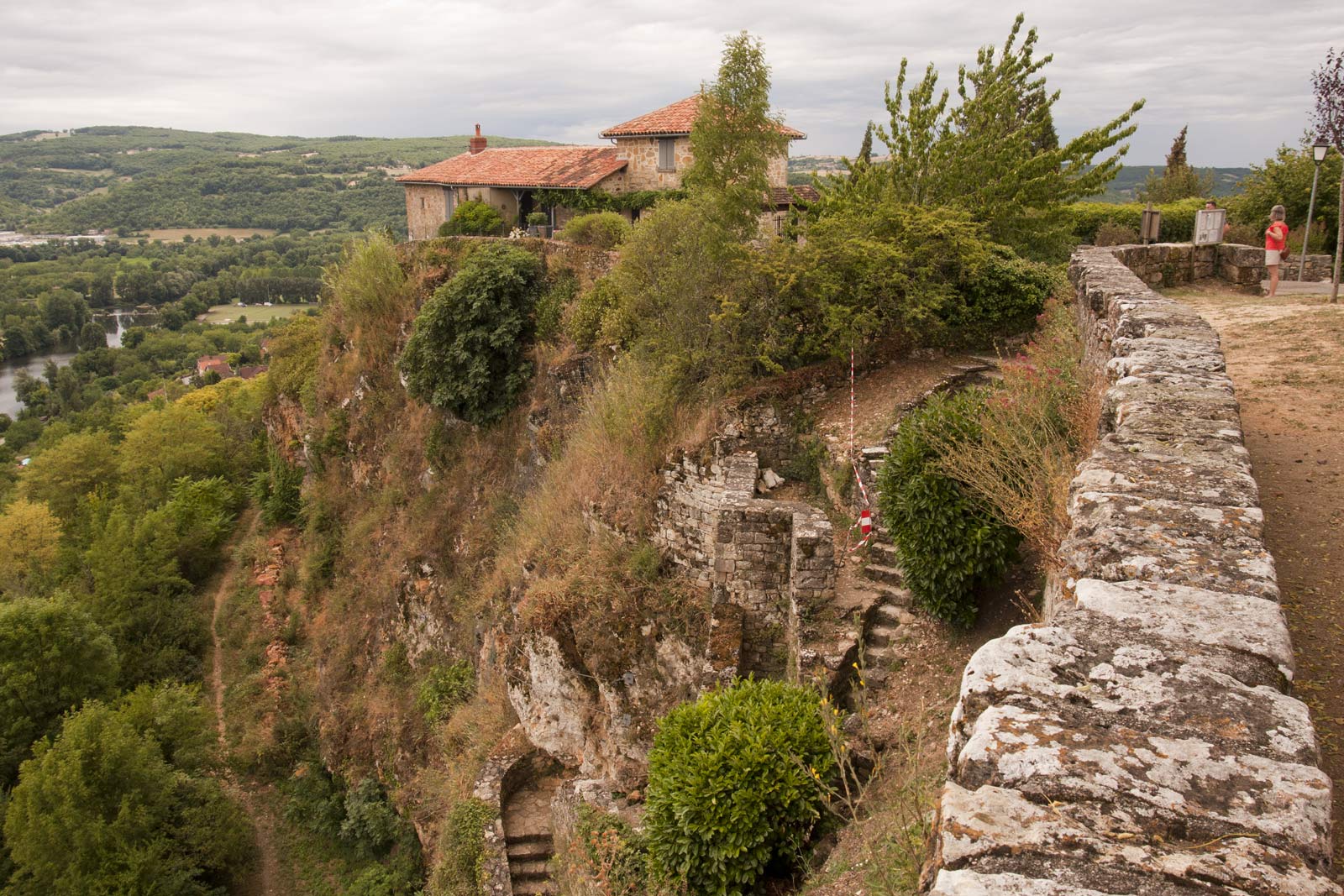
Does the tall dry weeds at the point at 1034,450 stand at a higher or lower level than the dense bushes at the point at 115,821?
higher

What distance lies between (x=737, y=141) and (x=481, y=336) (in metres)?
8.56

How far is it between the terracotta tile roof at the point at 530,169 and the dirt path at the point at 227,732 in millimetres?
16610

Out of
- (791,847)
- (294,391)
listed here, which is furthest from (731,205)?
(294,391)

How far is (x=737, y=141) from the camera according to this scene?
48.0 ft

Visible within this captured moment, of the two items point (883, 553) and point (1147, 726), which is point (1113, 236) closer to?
point (883, 553)

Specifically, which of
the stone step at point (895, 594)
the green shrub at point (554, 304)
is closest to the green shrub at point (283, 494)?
the green shrub at point (554, 304)

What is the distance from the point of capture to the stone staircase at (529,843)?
459 inches

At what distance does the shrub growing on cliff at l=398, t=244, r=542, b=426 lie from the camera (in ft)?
65.8

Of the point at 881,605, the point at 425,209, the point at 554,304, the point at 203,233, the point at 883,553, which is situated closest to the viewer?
the point at 881,605

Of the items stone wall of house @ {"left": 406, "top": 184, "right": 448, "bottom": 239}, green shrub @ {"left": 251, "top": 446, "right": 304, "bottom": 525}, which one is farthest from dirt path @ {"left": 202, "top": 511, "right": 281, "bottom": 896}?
stone wall of house @ {"left": 406, "top": 184, "right": 448, "bottom": 239}

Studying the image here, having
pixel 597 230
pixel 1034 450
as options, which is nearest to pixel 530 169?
pixel 597 230

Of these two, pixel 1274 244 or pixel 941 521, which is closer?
pixel 941 521

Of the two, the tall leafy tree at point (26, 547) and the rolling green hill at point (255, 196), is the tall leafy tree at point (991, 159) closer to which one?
the tall leafy tree at point (26, 547)

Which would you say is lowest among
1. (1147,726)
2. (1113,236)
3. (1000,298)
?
(1147,726)
